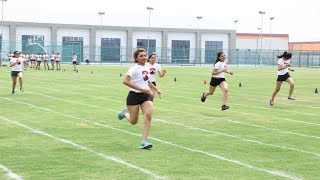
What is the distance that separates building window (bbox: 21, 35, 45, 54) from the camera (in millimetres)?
81188

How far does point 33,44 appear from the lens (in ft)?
266

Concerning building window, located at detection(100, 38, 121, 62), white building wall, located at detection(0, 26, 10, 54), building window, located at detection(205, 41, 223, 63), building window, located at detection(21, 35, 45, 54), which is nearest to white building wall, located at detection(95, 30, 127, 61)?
building window, located at detection(100, 38, 121, 62)

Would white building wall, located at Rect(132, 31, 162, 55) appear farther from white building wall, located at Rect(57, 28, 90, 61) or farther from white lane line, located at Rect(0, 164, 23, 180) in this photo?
white lane line, located at Rect(0, 164, 23, 180)

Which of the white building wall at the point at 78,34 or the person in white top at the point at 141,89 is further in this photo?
the white building wall at the point at 78,34

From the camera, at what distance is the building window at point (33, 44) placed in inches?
3196

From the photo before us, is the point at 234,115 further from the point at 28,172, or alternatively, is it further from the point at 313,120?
the point at 28,172

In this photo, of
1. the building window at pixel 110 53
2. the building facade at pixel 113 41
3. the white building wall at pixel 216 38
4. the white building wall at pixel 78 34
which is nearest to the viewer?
the building facade at pixel 113 41

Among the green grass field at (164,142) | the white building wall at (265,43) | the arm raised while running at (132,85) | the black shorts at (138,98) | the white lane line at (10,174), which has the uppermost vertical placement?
the white building wall at (265,43)

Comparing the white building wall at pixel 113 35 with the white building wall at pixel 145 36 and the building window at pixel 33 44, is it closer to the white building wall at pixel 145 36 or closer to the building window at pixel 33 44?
the white building wall at pixel 145 36

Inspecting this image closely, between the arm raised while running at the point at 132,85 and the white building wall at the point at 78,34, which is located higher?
the white building wall at the point at 78,34

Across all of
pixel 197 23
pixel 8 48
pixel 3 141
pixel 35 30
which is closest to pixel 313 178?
pixel 3 141

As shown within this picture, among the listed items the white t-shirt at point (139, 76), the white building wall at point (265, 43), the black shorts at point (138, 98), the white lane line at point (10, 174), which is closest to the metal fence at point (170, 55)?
the white building wall at point (265, 43)

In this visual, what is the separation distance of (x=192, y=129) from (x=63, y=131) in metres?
2.79

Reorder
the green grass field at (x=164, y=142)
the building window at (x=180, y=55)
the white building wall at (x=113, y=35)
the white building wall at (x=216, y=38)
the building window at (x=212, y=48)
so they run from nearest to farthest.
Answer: the green grass field at (x=164, y=142), the building window at (x=180, y=55), the white building wall at (x=113, y=35), the building window at (x=212, y=48), the white building wall at (x=216, y=38)
